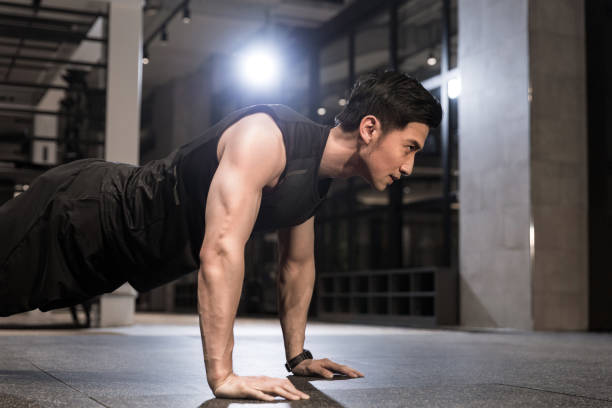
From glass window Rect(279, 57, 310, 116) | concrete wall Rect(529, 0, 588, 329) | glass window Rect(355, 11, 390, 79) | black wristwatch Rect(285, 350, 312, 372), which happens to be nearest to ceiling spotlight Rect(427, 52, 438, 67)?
glass window Rect(355, 11, 390, 79)

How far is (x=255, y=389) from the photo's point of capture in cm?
148

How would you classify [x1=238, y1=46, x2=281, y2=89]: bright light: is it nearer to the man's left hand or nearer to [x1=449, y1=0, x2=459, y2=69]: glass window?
[x1=449, y1=0, x2=459, y2=69]: glass window

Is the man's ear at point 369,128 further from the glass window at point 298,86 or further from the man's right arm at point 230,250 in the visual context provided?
the glass window at point 298,86

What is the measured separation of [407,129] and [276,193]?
1.17 feet

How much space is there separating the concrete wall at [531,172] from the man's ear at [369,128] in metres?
4.80

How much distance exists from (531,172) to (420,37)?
2982 millimetres

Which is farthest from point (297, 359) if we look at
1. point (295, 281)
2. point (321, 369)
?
point (295, 281)

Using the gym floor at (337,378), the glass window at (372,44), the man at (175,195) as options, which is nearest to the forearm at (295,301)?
the gym floor at (337,378)

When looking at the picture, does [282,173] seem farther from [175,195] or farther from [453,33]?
[453,33]

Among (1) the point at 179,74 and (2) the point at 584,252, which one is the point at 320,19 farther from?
(2) the point at 584,252

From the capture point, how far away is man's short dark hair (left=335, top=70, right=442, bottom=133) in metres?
1.72

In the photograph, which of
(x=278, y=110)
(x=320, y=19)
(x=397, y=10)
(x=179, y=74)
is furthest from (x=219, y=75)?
(x=278, y=110)

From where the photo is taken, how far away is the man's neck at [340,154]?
1.80 meters

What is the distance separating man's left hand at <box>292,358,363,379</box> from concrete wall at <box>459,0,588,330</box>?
14.9ft
